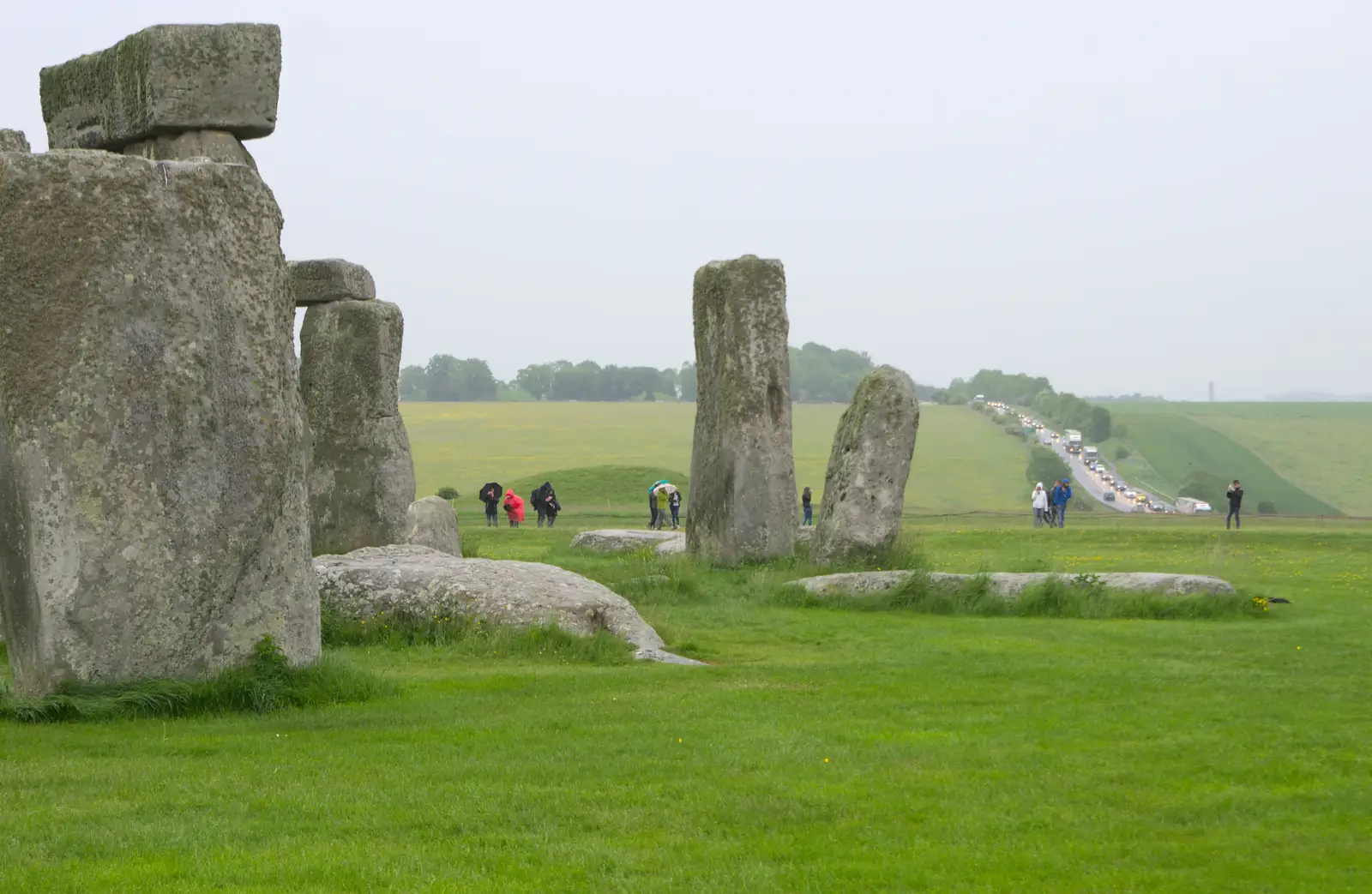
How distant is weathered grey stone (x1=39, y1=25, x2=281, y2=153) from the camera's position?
15.1m

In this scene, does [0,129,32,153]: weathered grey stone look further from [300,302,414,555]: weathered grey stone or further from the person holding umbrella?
the person holding umbrella

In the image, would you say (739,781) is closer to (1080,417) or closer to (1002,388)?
(1080,417)

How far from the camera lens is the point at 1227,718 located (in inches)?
420

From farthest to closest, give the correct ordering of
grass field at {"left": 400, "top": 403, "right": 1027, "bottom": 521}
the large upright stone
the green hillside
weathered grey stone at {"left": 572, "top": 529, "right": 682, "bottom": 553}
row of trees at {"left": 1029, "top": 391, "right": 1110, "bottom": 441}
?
1. row of trees at {"left": 1029, "top": 391, "right": 1110, "bottom": 441}
2. the green hillside
3. grass field at {"left": 400, "top": 403, "right": 1027, "bottom": 521}
4. weathered grey stone at {"left": 572, "top": 529, "right": 682, "bottom": 553}
5. the large upright stone

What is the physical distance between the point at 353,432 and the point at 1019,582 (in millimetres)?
9810

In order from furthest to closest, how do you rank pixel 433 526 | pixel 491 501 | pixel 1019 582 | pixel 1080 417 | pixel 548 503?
pixel 1080 417
pixel 491 501
pixel 548 503
pixel 433 526
pixel 1019 582

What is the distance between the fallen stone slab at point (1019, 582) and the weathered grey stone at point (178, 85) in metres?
8.57

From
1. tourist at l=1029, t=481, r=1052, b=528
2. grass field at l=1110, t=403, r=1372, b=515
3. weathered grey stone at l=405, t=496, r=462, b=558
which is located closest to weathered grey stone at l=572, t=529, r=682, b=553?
weathered grey stone at l=405, t=496, r=462, b=558

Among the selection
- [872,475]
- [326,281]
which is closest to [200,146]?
[326,281]

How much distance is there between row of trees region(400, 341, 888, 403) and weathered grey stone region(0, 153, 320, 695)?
151436 mm

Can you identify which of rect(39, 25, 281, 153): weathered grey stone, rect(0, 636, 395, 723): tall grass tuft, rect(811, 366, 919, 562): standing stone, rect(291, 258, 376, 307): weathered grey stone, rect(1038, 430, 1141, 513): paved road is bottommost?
rect(1038, 430, 1141, 513): paved road

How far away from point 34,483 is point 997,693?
669cm

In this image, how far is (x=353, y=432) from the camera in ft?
77.4

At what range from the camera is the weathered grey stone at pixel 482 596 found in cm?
1485
